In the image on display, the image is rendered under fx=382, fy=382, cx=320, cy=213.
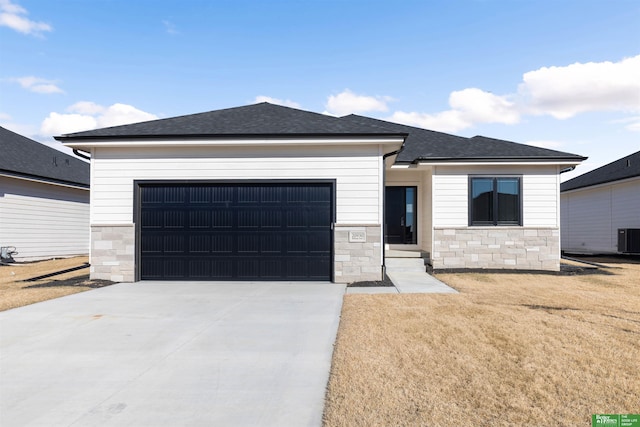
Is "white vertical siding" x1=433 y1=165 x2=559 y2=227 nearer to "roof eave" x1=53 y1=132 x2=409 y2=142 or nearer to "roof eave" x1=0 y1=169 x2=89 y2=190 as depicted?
"roof eave" x1=53 y1=132 x2=409 y2=142

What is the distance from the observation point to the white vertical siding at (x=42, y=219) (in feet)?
50.6

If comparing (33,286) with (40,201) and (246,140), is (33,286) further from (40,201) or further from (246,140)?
(40,201)

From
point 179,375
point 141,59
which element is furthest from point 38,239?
point 179,375

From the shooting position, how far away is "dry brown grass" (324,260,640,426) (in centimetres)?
310

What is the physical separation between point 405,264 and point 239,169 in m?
6.35

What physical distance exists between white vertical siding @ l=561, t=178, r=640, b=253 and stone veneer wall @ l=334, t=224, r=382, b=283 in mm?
15086

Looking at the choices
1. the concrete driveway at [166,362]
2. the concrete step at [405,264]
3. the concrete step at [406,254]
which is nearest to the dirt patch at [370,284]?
the concrete driveway at [166,362]

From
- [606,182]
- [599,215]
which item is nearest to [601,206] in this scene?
[599,215]

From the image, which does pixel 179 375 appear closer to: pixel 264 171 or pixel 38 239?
pixel 264 171

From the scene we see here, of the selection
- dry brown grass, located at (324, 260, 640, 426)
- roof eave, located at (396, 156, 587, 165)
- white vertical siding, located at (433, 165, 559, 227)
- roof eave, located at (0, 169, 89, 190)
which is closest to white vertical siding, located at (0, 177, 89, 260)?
roof eave, located at (0, 169, 89, 190)

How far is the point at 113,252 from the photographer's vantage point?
10562 mm

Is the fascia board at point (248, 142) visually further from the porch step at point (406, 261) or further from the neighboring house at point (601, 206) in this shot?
the neighboring house at point (601, 206)

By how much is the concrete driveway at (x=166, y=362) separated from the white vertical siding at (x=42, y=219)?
1056cm

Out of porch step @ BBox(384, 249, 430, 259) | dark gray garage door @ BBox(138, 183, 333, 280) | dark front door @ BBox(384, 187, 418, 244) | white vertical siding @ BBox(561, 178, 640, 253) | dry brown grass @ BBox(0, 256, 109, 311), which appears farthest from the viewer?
white vertical siding @ BBox(561, 178, 640, 253)
